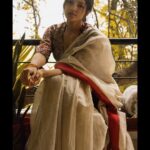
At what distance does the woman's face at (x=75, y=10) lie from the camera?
1174 mm

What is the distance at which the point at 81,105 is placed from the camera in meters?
1.04

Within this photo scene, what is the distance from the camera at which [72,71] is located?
1134 mm

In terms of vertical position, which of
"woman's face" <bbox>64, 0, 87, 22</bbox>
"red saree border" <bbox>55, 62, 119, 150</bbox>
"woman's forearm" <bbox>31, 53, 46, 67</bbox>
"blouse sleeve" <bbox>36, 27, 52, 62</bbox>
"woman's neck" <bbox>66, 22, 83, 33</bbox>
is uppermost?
"woman's face" <bbox>64, 0, 87, 22</bbox>

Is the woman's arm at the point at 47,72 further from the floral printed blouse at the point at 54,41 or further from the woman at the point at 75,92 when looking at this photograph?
the floral printed blouse at the point at 54,41

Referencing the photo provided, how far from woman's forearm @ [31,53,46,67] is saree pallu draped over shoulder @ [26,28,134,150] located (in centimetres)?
6

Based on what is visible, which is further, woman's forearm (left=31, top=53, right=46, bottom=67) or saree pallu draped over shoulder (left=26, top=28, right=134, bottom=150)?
woman's forearm (left=31, top=53, right=46, bottom=67)

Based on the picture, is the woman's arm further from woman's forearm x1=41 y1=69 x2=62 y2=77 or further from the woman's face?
the woman's face

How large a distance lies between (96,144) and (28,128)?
0.31 meters

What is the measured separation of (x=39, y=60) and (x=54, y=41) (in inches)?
4.8

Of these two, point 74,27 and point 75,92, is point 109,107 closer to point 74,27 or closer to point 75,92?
point 75,92

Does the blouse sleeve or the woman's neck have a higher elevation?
the woman's neck

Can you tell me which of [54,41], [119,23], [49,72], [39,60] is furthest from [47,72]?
[119,23]

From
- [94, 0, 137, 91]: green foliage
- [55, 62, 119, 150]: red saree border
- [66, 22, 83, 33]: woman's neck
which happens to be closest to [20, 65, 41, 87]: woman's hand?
[55, 62, 119, 150]: red saree border

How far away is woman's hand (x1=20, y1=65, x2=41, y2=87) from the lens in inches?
40.0
